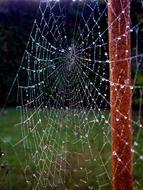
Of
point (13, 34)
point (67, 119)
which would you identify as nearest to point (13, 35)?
point (13, 34)

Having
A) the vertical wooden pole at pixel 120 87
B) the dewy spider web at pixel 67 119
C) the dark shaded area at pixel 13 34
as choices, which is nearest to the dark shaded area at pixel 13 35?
the dark shaded area at pixel 13 34

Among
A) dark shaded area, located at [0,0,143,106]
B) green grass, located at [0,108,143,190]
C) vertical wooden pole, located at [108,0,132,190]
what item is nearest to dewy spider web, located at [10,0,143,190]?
green grass, located at [0,108,143,190]

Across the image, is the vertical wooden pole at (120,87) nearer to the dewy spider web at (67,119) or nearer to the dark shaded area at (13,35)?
the dewy spider web at (67,119)

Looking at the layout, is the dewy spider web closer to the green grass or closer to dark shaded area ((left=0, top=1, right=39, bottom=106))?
the green grass

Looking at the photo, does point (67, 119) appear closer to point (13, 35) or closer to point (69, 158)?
point (69, 158)

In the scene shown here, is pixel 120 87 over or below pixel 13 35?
below

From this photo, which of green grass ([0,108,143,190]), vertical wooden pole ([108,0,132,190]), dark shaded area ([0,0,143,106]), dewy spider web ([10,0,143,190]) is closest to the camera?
vertical wooden pole ([108,0,132,190])

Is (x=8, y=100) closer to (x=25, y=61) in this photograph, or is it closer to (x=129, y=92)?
(x=25, y=61)

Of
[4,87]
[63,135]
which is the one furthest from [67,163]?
[4,87]
